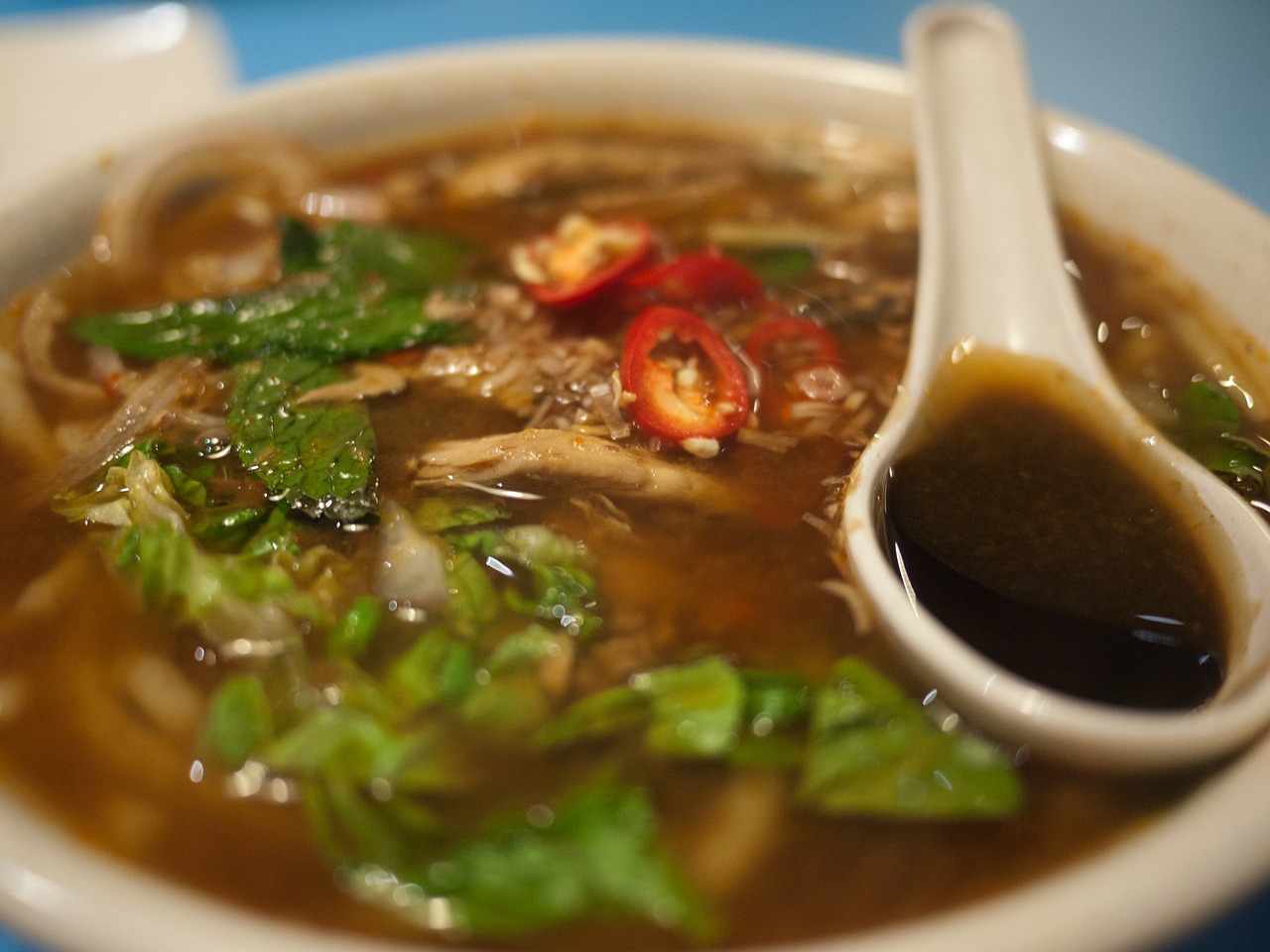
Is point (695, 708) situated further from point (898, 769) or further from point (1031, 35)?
point (1031, 35)

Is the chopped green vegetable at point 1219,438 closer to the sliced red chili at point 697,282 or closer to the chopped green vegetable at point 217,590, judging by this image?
the sliced red chili at point 697,282

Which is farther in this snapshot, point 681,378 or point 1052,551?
point 681,378

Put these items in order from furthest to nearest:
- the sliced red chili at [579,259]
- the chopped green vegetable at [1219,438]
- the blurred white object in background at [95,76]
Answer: the blurred white object in background at [95,76]
the sliced red chili at [579,259]
the chopped green vegetable at [1219,438]

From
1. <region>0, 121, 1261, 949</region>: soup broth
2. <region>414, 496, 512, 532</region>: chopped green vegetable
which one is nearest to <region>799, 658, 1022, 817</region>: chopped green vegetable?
<region>0, 121, 1261, 949</region>: soup broth

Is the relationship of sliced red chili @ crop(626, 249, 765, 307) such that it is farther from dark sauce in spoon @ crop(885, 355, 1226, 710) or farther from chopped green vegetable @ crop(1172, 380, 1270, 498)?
chopped green vegetable @ crop(1172, 380, 1270, 498)

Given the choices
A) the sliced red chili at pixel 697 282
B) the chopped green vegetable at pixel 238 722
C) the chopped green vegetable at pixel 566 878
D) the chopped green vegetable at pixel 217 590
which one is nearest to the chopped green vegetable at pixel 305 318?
the sliced red chili at pixel 697 282

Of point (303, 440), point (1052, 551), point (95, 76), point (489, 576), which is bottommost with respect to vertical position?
point (1052, 551)

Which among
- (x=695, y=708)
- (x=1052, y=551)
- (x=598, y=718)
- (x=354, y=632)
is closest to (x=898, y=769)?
(x=695, y=708)
